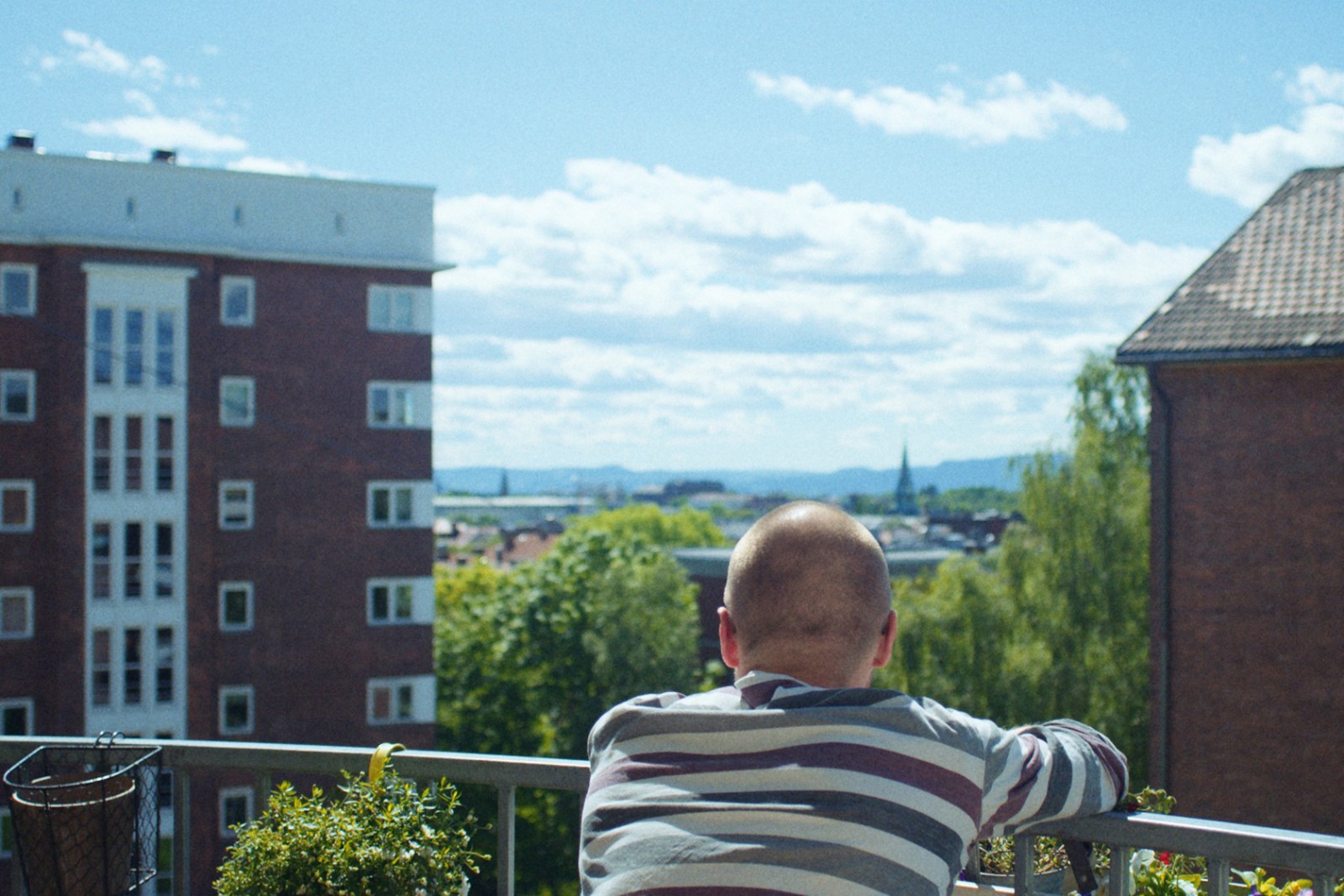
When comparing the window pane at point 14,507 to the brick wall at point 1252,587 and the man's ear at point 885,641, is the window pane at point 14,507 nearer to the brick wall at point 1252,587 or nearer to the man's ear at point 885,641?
the brick wall at point 1252,587

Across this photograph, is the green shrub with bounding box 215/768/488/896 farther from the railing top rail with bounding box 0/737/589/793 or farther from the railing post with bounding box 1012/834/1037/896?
the railing post with bounding box 1012/834/1037/896

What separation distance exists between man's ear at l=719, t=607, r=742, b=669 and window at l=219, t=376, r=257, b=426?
32.7m

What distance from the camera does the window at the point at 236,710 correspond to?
3344 cm

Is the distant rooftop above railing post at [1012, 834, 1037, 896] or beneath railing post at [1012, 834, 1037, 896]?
above

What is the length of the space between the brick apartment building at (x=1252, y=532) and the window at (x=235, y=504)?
76.2 feet

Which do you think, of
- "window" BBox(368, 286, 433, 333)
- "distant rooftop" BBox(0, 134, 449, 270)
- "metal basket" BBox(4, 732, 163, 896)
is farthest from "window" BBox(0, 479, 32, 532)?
"metal basket" BBox(4, 732, 163, 896)

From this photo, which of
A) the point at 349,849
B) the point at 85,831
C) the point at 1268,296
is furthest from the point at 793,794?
the point at 1268,296

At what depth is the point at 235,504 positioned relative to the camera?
111 ft

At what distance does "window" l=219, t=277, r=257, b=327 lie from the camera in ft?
109

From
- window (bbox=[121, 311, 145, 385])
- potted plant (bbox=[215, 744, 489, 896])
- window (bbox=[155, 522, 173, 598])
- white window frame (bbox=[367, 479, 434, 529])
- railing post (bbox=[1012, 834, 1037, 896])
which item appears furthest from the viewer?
white window frame (bbox=[367, 479, 434, 529])

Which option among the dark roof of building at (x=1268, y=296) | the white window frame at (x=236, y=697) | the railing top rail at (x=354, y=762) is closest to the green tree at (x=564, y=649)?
the white window frame at (x=236, y=697)

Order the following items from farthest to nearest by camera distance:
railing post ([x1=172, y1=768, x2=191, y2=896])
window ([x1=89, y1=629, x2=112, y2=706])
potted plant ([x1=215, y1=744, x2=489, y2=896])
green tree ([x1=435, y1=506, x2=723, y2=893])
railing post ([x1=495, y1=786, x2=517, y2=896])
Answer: green tree ([x1=435, y1=506, x2=723, y2=893]) → window ([x1=89, y1=629, x2=112, y2=706]) → railing post ([x1=172, y1=768, x2=191, y2=896]) → railing post ([x1=495, y1=786, x2=517, y2=896]) → potted plant ([x1=215, y1=744, x2=489, y2=896])

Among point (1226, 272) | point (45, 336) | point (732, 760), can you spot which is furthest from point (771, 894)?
point (45, 336)

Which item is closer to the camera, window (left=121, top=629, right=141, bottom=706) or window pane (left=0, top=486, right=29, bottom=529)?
window pane (left=0, top=486, right=29, bottom=529)
